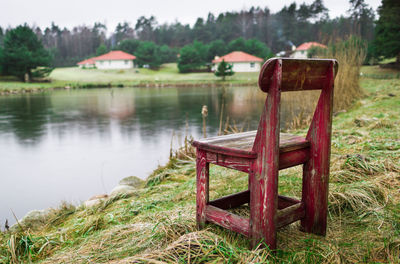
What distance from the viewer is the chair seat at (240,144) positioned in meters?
2.03

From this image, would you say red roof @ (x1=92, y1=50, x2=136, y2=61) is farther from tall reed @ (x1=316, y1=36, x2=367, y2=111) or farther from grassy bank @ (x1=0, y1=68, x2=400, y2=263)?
grassy bank @ (x1=0, y1=68, x2=400, y2=263)

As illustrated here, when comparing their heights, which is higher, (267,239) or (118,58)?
(118,58)

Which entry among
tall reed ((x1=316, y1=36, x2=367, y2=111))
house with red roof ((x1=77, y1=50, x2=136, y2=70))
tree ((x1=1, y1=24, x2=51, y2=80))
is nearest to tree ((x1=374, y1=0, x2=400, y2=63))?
tall reed ((x1=316, y1=36, x2=367, y2=111))

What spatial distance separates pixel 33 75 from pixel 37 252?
4065 centimetres

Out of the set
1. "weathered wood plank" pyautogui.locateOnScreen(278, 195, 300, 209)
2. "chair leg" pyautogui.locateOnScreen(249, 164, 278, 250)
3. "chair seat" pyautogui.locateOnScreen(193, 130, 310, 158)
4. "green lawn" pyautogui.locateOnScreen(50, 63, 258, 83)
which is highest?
"green lawn" pyautogui.locateOnScreen(50, 63, 258, 83)

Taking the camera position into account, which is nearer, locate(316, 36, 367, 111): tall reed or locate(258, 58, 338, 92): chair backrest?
locate(258, 58, 338, 92): chair backrest

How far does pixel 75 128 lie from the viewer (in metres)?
13.4

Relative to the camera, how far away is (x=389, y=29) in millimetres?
26281

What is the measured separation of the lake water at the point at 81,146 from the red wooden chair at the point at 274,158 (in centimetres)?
340

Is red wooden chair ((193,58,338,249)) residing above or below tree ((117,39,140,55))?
below

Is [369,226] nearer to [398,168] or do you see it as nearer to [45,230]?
[398,168]

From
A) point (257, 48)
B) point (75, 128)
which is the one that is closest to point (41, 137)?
point (75, 128)

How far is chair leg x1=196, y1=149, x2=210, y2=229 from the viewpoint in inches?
91.3

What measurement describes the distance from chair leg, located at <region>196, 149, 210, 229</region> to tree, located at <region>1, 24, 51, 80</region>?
39.6 metres
